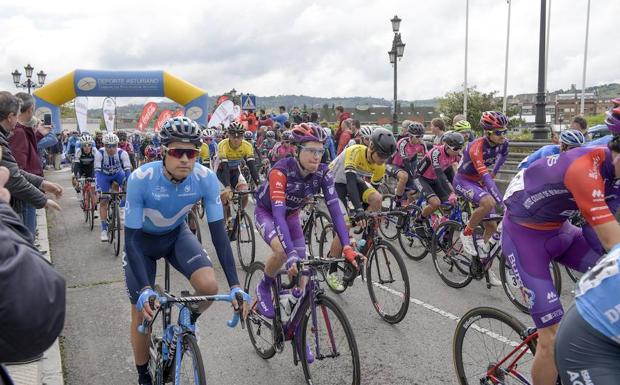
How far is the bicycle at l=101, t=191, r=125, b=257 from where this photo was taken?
339 inches

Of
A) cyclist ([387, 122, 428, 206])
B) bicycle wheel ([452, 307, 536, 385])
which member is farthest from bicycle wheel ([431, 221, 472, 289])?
bicycle wheel ([452, 307, 536, 385])

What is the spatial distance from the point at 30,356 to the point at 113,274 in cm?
649

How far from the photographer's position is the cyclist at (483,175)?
6258 mm

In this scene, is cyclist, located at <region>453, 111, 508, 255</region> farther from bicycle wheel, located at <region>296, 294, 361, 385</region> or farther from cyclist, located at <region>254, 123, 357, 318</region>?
bicycle wheel, located at <region>296, 294, 361, 385</region>

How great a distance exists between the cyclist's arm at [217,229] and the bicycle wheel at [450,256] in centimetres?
386

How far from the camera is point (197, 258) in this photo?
3809 mm

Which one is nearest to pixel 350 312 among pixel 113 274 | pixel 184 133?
pixel 184 133

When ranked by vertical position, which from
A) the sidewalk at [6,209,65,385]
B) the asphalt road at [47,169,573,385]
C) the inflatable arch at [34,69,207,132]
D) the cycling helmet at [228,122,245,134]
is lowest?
the asphalt road at [47,169,573,385]

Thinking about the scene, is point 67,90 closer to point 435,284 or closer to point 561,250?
point 435,284

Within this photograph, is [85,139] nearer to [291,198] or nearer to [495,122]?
[291,198]

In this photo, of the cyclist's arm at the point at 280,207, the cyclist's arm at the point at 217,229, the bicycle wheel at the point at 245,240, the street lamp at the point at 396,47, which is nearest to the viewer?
the cyclist's arm at the point at 217,229

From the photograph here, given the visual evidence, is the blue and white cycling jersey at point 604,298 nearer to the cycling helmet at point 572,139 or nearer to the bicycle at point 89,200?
the cycling helmet at point 572,139

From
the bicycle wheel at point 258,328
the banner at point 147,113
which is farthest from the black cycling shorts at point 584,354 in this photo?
the banner at point 147,113

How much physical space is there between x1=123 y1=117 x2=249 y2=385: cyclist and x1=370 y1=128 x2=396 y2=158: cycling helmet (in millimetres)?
2512
